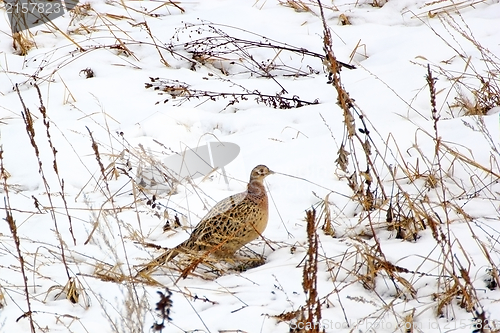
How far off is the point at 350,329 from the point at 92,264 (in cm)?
156

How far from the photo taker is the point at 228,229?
3.87 metres

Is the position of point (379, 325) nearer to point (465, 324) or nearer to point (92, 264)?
point (465, 324)

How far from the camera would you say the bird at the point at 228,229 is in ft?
12.4

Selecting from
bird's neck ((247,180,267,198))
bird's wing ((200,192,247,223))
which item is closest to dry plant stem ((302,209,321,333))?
bird's wing ((200,192,247,223))

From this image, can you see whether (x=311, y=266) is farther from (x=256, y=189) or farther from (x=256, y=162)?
(x=256, y=162)

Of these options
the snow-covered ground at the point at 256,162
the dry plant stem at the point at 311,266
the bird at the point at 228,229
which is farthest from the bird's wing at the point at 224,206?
the dry plant stem at the point at 311,266

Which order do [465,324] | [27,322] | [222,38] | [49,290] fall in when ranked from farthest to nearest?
[222,38]
[49,290]
[27,322]
[465,324]

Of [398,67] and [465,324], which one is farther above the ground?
[398,67]

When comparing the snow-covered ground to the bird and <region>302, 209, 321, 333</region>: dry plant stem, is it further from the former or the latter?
<region>302, 209, 321, 333</region>: dry plant stem

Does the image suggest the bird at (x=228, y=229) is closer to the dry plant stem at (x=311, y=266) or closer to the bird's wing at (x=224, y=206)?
the bird's wing at (x=224, y=206)

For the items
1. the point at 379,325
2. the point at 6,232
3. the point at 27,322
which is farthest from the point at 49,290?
the point at 379,325

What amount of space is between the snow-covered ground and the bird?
0.10 metres

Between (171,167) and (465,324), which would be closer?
(465,324)

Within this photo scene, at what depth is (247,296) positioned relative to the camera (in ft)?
10.6
